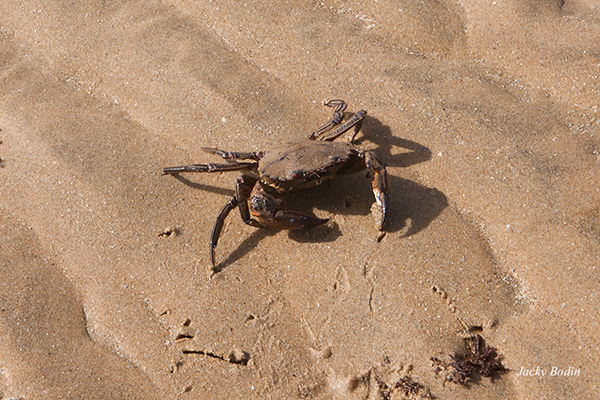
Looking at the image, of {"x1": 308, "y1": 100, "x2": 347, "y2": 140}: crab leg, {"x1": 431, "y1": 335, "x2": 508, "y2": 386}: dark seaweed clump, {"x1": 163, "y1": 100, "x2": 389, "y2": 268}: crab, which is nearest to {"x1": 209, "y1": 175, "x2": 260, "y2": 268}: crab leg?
{"x1": 163, "y1": 100, "x2": 389, "y2": 268}: crab

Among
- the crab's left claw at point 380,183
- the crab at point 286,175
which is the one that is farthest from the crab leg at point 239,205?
A: the crab's left claw at point 380,183

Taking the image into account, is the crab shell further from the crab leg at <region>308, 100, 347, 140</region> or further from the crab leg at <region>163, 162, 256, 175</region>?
the crab leg at <region>308, 100, 347, 140</region>

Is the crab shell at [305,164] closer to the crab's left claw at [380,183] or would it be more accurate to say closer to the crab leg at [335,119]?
the crab's left claw at [380,183]

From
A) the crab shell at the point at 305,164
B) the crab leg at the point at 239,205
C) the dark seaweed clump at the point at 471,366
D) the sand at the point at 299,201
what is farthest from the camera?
the crab leg at the point at 239,205

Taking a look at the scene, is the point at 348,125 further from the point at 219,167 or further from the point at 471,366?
the point at 471,366

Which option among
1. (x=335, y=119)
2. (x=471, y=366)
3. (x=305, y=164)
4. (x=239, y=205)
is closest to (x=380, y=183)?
(x=305, y=164)

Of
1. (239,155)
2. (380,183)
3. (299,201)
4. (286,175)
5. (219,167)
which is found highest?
(380,183)
